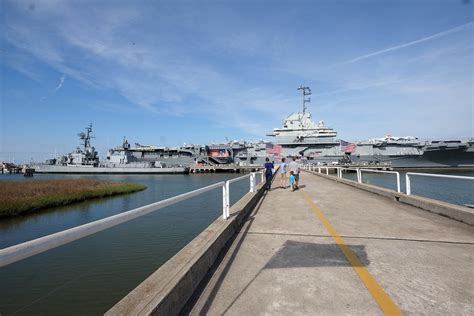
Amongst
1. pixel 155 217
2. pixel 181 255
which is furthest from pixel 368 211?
pixel 155 217

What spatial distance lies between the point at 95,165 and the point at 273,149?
155 feet

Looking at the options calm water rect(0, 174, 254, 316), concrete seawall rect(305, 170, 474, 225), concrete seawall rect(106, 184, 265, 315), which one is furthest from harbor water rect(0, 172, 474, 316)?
concrete seawall rect(305, 170, 474, 225)

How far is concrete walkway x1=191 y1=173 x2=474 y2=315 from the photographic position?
2.55 metres

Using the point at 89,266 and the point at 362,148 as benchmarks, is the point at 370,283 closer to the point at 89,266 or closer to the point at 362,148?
the point at 89,266

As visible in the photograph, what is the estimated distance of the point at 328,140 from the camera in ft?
204

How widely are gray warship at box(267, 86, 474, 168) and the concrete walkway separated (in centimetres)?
4923

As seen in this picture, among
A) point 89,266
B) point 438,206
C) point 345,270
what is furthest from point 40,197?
point 438,206

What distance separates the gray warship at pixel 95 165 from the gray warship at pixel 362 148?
94.7ft

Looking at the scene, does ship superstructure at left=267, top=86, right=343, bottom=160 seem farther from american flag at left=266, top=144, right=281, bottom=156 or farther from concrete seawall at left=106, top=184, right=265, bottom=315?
concrete seawall at left=106, top=184, right=265, bottom=315

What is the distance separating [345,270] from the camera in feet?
11.0

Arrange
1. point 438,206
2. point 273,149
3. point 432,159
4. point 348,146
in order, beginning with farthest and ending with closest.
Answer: point 273,149 → point 348,146 → point 432,159 → point 438,206

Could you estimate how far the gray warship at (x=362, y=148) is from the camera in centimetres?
4916

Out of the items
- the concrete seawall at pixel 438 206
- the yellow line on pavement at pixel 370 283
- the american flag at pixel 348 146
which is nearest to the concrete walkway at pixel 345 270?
the yellow line on pavement at pixel 370 283

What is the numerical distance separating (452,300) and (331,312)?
1.32 meters
